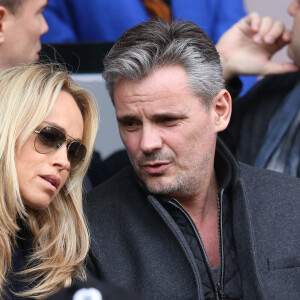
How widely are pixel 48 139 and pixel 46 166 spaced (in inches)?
3.5

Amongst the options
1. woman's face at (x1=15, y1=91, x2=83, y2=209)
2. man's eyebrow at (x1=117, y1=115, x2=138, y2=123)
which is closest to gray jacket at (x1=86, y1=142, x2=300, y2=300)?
man's eyebrow at (x1=117, y1=115, x2=138, y2=123)

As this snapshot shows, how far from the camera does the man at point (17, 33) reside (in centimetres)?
303

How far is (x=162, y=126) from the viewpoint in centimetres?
276

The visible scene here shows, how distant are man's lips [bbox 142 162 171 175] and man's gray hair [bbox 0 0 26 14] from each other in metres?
0.87

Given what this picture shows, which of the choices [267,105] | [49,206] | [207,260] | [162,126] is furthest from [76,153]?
[267,105]

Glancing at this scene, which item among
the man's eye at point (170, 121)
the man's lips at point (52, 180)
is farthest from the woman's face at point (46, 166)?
the man's eye at point (170, 121)

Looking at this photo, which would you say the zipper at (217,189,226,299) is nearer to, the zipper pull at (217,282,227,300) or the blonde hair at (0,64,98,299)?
the zipper pull at (217,282,227,300)

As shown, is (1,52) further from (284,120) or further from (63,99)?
(284,120)

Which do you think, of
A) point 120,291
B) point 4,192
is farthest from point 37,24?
point 120,291

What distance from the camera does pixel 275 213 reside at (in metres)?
2.98

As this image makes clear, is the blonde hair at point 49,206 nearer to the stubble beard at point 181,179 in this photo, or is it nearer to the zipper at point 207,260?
the stubble beard at point 181,179

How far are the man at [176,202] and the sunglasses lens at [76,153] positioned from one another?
0.70ft

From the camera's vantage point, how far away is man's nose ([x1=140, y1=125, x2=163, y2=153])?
2.69 metres

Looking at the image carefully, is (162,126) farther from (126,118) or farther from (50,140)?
(50,140)
